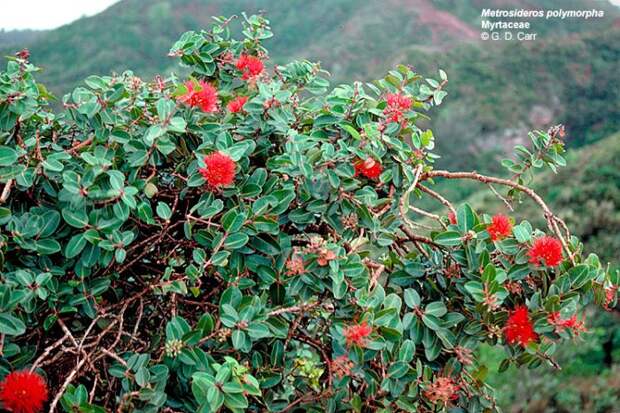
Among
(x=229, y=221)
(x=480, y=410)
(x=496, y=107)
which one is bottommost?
(x=496, y=107)

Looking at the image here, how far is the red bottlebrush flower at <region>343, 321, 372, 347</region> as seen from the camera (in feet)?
3.30

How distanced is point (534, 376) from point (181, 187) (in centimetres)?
247

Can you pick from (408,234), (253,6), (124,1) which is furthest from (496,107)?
(408,234)

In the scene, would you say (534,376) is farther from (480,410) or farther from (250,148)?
(250,148)

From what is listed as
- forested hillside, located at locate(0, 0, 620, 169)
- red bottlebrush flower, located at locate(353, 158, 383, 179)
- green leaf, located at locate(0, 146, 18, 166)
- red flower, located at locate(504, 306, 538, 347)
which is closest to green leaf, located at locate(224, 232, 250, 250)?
red bottlebrush flower, located at locate(353, 158, 383, 179)

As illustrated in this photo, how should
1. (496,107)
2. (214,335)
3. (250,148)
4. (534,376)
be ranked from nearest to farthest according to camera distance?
(214,335) < (250,148) < (534,376) < (496,107)

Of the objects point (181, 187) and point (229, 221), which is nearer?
point (229, 221)

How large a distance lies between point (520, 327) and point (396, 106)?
0.40 meters

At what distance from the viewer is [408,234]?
1.22 meters

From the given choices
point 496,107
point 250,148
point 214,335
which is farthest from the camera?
point 496,107

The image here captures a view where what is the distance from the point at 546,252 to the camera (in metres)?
1.11

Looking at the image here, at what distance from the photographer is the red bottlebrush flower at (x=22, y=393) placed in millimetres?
931

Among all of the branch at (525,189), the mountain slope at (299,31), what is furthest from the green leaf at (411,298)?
the mountain slope at (299,31)

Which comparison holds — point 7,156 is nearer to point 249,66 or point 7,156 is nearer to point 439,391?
point 249,66
